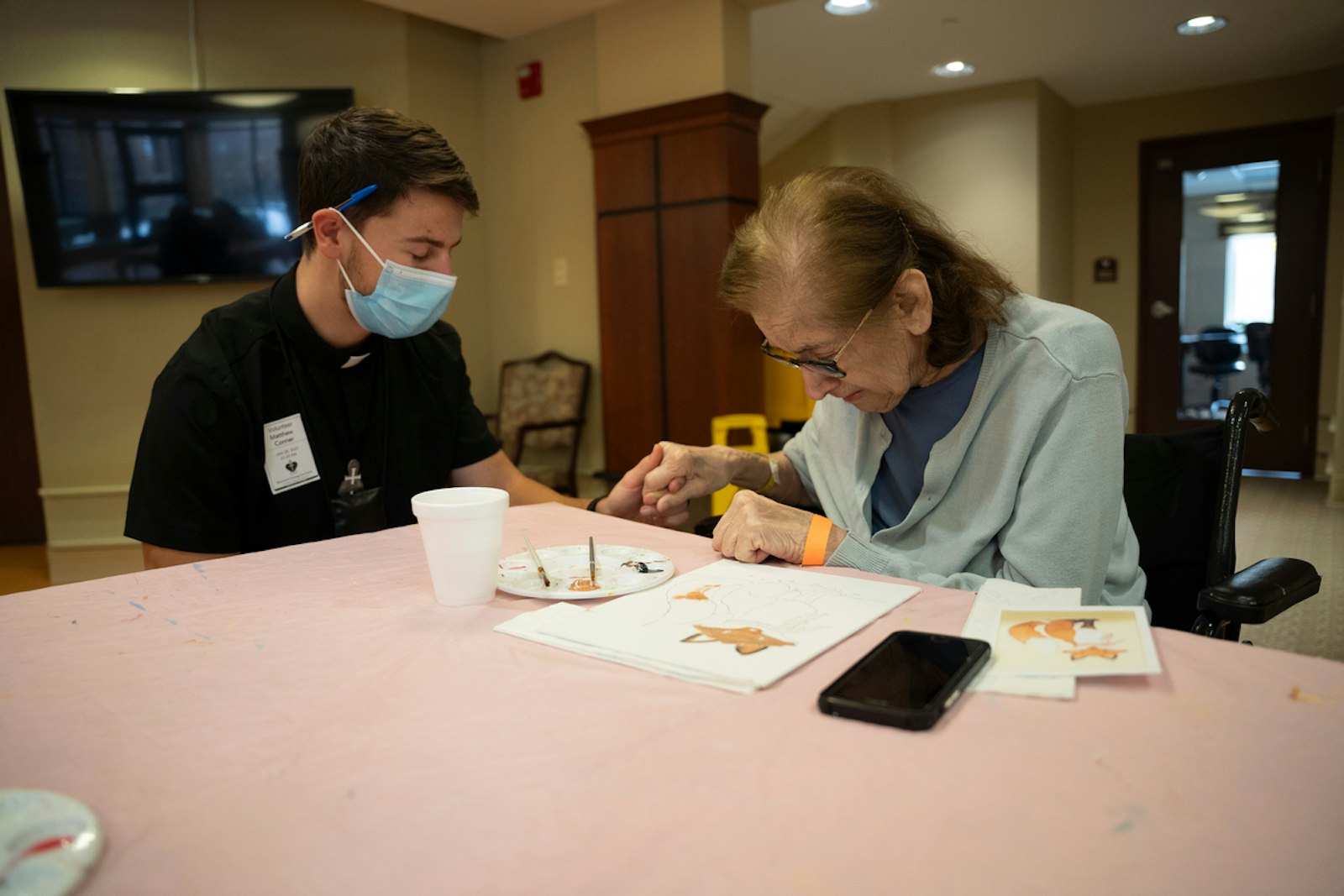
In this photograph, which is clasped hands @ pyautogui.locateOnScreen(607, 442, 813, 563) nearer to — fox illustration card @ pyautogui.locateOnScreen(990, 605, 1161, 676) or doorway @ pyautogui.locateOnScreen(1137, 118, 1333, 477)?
fox illustration card @ pyautogui.locateOnScreen(990, 605, 1161, 676)

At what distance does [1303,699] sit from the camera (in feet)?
2.29

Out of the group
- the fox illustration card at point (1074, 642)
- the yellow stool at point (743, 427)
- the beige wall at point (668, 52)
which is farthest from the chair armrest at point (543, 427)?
the fox illustration card at point (1074, 642)

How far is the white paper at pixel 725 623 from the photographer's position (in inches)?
32.1

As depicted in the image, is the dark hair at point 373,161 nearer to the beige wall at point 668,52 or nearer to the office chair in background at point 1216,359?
the beige wall at point 668,52

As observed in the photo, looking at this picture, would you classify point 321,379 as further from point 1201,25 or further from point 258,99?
point 1201,25

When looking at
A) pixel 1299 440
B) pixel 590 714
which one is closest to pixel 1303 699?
pixel 590 714

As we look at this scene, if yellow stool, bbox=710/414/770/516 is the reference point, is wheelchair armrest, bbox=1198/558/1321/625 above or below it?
above

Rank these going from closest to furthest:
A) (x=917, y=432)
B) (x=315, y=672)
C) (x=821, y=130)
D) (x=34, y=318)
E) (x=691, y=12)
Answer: (x=315, y=672)
(x=917, y=432)
(x=691, y=12)
(x=34, y=318)
(x=821, y=130)

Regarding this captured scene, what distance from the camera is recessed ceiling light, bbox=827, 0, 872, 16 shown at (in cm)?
440

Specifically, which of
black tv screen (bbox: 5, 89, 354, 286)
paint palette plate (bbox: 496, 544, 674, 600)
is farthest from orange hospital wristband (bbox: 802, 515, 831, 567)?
black tv screen (bbox: 5, 89, 354, 286)

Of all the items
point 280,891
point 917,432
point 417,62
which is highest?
point 417,62

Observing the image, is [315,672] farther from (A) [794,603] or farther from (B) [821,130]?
(B) [821,130]

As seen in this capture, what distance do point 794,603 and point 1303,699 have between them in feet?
1.52

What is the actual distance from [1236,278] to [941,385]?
244 inches
